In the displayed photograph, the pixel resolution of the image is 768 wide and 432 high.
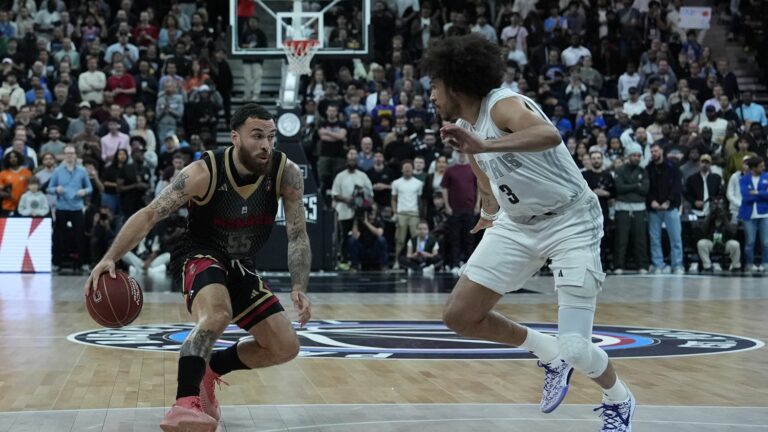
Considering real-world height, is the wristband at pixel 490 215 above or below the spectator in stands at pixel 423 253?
above

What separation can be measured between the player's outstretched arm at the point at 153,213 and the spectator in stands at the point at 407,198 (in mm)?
11980

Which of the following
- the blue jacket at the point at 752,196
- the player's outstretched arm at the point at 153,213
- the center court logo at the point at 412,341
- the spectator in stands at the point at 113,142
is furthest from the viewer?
the spectator in stands at the point at 113,142

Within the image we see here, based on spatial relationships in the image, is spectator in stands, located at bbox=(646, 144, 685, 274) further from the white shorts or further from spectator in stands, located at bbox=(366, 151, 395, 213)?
the white shorts

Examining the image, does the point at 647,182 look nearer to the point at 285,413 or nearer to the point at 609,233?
the point at 609,233

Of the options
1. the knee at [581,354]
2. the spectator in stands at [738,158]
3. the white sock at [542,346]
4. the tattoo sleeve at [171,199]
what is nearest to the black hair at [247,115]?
the tattoo sleeve at [171,199]

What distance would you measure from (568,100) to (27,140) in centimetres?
960

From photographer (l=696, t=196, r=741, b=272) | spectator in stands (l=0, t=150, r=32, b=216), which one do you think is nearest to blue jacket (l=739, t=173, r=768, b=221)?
photographer (l=696, t=196, r=741, b=272)

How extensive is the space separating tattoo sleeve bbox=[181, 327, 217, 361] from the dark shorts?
353 mm

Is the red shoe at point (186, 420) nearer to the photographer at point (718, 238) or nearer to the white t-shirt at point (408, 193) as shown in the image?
the white t-shirt at point (408, 193)

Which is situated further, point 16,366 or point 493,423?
point 16,366

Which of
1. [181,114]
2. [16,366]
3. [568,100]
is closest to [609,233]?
[568,100]

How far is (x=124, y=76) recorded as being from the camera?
1991 centimetres

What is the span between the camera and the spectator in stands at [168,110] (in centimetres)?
1942

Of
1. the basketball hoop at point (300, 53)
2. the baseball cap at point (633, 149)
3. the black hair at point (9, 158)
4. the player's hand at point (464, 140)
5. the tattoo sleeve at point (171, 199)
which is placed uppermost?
the basketball hoop at point (300, 53)
